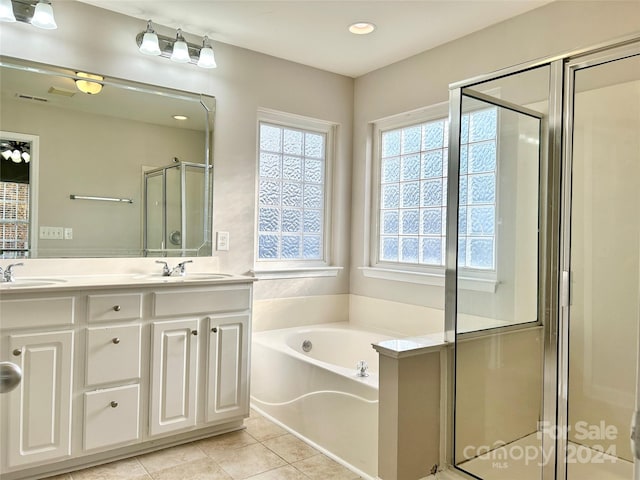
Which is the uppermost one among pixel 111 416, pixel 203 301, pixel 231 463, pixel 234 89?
pixel 234 89

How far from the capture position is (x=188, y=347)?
2.48m

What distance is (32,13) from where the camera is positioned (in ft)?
7.86

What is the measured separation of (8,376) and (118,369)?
1.69 meters

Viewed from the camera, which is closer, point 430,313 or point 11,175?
point 11,175

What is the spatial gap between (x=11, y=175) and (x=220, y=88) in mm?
1326

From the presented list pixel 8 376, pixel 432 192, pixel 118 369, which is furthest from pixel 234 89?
pixel 8 376

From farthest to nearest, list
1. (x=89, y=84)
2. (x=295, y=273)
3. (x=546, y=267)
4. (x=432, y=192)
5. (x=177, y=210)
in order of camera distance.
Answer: (x=295, y=273) < (x=432, y=192) < (x=177, y=210) < (x=89, y=84) < (x=546, y=267)

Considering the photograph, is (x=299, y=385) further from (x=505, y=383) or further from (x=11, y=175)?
(x=11, y=175)

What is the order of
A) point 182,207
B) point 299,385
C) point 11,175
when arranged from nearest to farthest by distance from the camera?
point 11,175
point 299,385
point 182,207

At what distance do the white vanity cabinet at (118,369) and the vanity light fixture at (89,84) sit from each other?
1.18 meters

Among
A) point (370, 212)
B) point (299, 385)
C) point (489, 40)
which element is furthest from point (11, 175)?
point (489, 40)

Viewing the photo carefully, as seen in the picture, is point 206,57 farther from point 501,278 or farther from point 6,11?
point 501,278

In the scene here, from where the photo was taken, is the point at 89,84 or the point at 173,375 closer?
the point at 173,375

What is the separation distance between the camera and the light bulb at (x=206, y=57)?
290 centimetres
